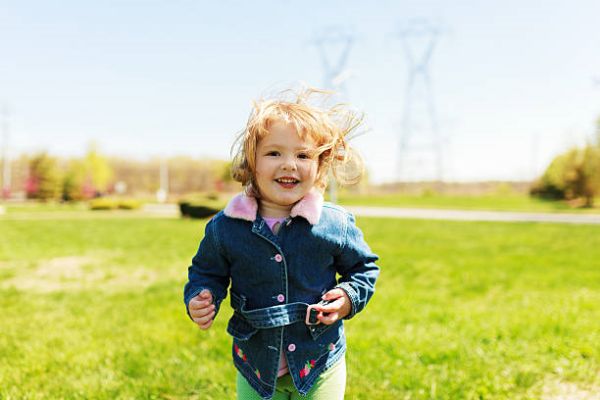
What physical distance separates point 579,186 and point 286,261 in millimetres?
33337

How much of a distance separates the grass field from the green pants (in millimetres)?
1278

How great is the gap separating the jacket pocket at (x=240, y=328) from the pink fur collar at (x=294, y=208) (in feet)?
1.33

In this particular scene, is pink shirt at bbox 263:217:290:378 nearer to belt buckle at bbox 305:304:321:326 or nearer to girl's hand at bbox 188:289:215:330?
belt buckle at bbox 305:304:321:326

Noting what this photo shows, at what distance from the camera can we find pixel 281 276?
1.73 meters

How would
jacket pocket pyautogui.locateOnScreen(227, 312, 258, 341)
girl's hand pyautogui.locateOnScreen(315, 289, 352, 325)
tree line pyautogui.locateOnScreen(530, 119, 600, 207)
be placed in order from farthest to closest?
tree line pyautogui.locateOnScreen(530, 119, 600, 207)
jacket pocket pyautogui.locateOnScreen(227, 312, 258, 341)
girl's hand pyautogui.locateOnScreen(315, 289, 352, 325)

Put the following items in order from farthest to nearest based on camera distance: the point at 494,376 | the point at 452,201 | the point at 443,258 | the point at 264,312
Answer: the point at 452,201, the point at 443,258, the point at 494,376, the point at 264,312

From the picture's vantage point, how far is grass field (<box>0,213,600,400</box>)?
10.5 feet

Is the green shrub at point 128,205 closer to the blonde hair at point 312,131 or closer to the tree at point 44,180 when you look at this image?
the tree at point 44,180

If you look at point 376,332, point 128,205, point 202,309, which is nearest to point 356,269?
point 202,309

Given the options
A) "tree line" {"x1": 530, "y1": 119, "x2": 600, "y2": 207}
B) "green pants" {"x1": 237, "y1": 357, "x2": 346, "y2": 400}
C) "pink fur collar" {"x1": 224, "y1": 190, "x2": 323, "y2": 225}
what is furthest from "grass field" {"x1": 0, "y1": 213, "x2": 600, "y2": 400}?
"tree line" {"x1": 530, "y1": 119, "x2": 600, "y2": 207}

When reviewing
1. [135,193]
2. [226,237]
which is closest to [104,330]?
[226,237]

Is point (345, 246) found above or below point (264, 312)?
above

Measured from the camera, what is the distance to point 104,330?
4582 millimetres

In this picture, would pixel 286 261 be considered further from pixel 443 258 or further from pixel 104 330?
pixel 443 258
